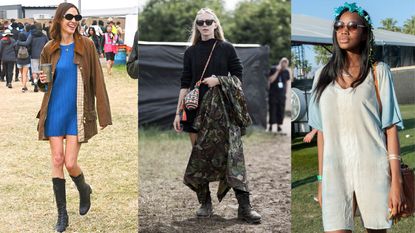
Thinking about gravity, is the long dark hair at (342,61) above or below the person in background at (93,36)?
below

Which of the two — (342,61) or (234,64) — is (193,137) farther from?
(342,61)

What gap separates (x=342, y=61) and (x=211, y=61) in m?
1.05

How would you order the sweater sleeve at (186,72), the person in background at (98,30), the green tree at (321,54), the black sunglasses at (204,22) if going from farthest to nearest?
the person in background at (98,30) < the sweater sleeve at (186,72) < the black sunglasses at (204,22) < the green tree at (321,54)

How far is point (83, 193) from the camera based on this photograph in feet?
15.7

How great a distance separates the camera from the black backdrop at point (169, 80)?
464 centimetres

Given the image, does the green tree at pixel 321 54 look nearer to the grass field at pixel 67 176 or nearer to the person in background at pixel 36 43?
the grass field at pixel 67 176

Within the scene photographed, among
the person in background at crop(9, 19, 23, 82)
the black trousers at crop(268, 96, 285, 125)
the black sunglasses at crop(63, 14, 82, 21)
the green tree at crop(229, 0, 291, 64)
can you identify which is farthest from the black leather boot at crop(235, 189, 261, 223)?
the person in background at crop(9, 19, 23, 82)

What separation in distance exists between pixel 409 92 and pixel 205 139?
1350mm

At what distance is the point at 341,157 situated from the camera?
3699 mm

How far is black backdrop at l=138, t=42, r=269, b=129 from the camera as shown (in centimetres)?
464

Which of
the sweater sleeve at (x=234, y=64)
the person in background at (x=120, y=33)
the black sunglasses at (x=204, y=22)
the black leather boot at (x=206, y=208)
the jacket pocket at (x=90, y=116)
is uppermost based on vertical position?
the black sunglasses at (x=204, y=22)

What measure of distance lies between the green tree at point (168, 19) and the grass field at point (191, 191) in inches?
26.7

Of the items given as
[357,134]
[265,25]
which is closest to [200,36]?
[265,25]

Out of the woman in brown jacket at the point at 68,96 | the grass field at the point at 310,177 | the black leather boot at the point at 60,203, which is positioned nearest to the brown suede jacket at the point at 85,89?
the woman in brown jacket at the point at 68,96
